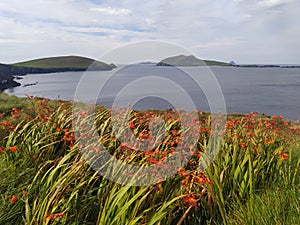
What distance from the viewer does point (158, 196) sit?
3.23 m

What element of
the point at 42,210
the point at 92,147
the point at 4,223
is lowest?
the point at 4,223

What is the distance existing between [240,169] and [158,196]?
3.82 ft

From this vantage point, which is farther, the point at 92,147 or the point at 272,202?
the point at 92,147

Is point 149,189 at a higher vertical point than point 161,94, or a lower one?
higher

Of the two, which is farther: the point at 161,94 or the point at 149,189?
the point at 161,94

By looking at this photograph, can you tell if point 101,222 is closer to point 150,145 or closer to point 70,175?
point 70,175

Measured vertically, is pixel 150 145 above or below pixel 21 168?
above

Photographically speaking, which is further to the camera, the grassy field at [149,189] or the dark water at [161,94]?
the dark water at [161,94]

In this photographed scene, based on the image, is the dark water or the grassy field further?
the dark water

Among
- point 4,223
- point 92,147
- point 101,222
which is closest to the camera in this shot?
point 101,222

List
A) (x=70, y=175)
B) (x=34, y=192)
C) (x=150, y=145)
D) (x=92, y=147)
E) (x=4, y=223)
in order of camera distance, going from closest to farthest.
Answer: (x=4, y=223)
(x=70, y=175)
(x=34, y=192)
(x=92, y=147)
(x=150, y=145)

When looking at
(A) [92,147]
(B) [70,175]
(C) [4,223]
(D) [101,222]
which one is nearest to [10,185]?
(C) [4,223]

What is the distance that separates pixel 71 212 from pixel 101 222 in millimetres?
422

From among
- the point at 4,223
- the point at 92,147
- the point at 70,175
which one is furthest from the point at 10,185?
the point at 92,147
